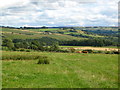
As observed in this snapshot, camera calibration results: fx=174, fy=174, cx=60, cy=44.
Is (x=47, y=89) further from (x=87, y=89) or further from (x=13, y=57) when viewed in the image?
(x=13, y=57)

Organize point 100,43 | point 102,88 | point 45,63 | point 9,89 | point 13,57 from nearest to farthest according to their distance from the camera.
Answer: point 9,89, point 102,88, point 45,63, point 13,57, point 100,43

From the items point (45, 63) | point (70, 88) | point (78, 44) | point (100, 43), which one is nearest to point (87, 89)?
point (70, 88)

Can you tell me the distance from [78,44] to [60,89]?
393 ft

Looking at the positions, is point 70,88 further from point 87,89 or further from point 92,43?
point 92,43

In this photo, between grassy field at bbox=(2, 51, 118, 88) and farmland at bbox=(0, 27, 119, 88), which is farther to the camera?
farmland at bbox=(0, 27, 119, 88)

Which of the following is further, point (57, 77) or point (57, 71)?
point (57, 71)

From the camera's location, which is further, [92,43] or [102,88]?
[92,43]

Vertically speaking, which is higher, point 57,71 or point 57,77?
point 57,77

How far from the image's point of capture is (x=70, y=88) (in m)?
9.83

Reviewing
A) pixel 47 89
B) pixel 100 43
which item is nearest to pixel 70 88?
pixel 47 89

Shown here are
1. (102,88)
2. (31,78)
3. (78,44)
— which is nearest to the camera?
(102,88)

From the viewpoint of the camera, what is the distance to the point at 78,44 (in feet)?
422

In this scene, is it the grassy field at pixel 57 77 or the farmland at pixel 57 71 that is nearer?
the grassy field at pixel 57 77

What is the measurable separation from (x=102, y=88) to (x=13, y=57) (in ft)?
71.0
